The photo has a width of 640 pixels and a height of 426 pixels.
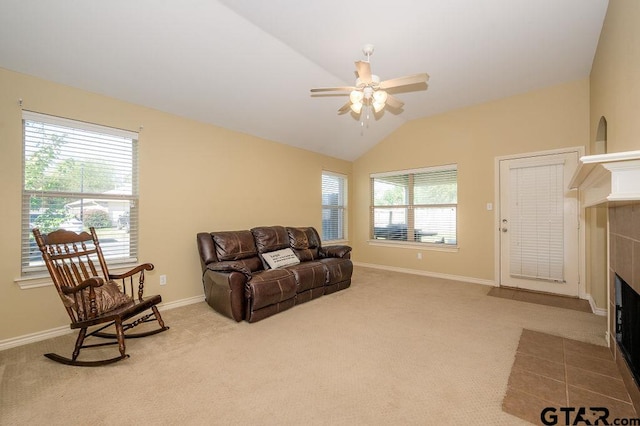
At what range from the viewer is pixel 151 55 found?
274 centimetres

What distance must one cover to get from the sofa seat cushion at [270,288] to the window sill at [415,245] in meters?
2.93

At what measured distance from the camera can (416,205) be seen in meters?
5.43

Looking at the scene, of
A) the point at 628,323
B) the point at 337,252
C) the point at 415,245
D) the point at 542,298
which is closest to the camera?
the point at 628,323

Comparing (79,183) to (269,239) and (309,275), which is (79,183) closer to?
(269,239)

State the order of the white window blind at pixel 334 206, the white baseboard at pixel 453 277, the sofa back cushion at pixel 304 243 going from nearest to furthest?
the white baseboard at pixel 453 277
the sofa back cushion at pixel 304 243
the white window blind at pixel 334 206

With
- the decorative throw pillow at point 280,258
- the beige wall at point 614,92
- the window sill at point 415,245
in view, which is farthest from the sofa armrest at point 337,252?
the beige wall at point 614,92

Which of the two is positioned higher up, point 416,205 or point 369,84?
point 369,84

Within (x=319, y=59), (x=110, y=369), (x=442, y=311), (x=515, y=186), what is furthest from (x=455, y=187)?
(x=110, y=369)

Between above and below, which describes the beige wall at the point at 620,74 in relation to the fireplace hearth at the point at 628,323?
above


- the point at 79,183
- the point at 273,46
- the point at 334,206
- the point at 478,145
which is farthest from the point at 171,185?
the point at 478,145

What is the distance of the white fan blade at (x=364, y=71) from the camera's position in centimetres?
242

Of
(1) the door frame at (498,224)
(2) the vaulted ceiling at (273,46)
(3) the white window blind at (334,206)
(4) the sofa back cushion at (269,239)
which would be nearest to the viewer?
(2) the vaulted ceiling at (273,46)

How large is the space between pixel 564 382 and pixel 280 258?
3.07m

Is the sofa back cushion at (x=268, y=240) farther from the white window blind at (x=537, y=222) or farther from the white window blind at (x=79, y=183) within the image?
the white window blind at (x=537, y=222)
